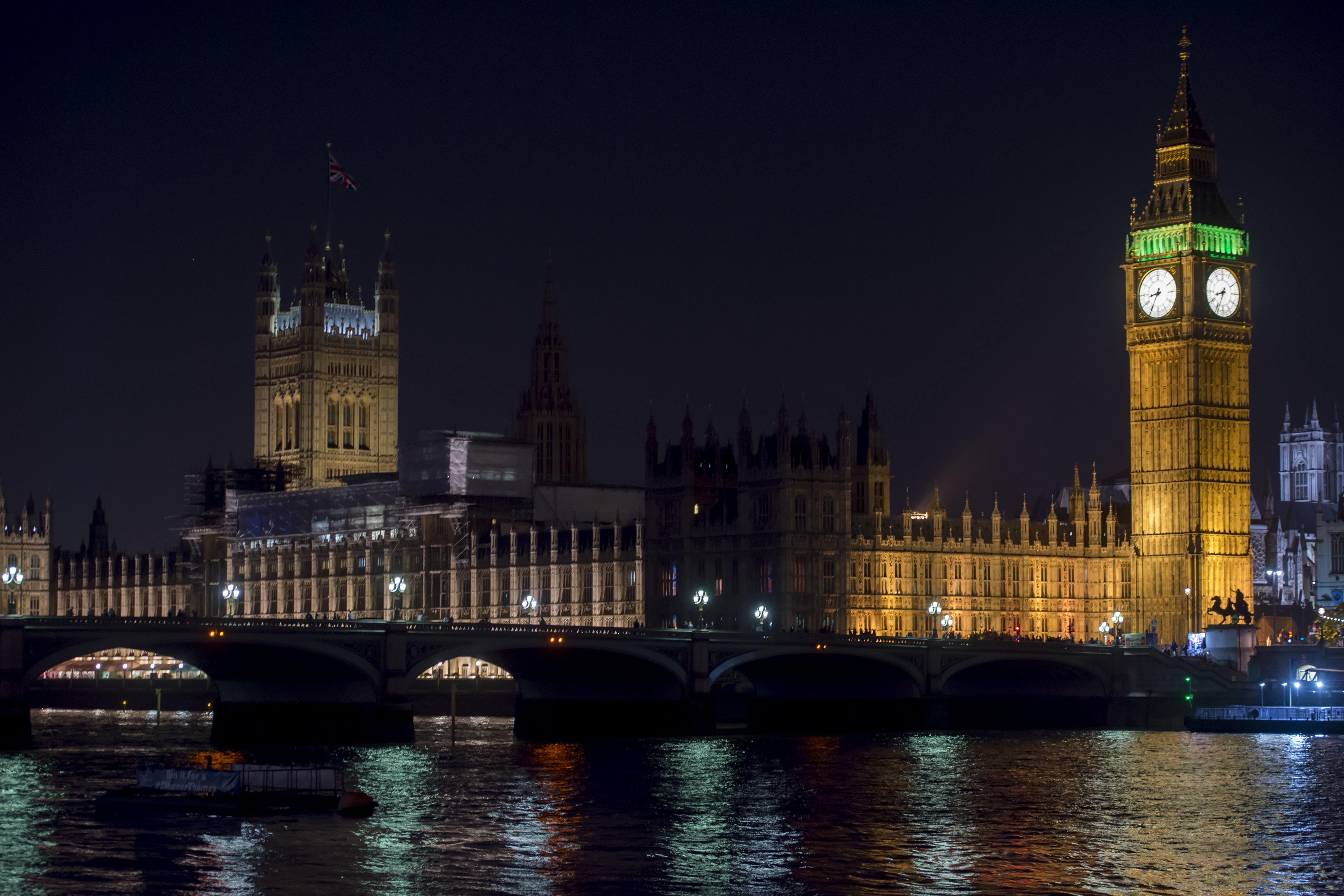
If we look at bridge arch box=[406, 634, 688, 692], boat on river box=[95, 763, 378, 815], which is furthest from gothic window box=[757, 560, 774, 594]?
boat on river box=[95, 763, 378, 815]

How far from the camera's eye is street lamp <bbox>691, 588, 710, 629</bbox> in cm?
13362

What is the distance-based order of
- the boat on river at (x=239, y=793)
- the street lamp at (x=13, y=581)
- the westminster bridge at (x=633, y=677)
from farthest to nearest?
1. the street lamp at (x=13, y=581)
2. the westminster bridge at (x=633, y=677)
3. the boat on river at (x=239, y=793)

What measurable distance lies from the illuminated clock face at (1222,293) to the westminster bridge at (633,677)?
89.0 feet

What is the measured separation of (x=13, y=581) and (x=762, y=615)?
40.4 meters

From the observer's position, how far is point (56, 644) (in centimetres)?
9056

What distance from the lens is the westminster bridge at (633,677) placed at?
93.0 metres

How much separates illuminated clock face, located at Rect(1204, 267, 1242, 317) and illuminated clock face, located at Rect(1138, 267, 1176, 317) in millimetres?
1969

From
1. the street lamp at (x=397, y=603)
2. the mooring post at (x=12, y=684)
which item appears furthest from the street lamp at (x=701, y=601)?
the mooring post at (x=12, y=684)

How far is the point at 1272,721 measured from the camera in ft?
359

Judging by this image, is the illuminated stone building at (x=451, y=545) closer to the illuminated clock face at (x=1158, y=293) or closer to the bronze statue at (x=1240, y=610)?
the illuminated clock face at (x=1158, y=293)

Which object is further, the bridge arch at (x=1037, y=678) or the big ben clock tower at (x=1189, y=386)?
the big ben clock tower at (x=1189, y=386)

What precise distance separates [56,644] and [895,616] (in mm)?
63456

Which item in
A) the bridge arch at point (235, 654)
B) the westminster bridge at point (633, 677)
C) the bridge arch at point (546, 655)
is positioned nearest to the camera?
the bridge arch at point (235, 654)

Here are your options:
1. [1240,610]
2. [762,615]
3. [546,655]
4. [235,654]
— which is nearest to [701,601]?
[762,615]
